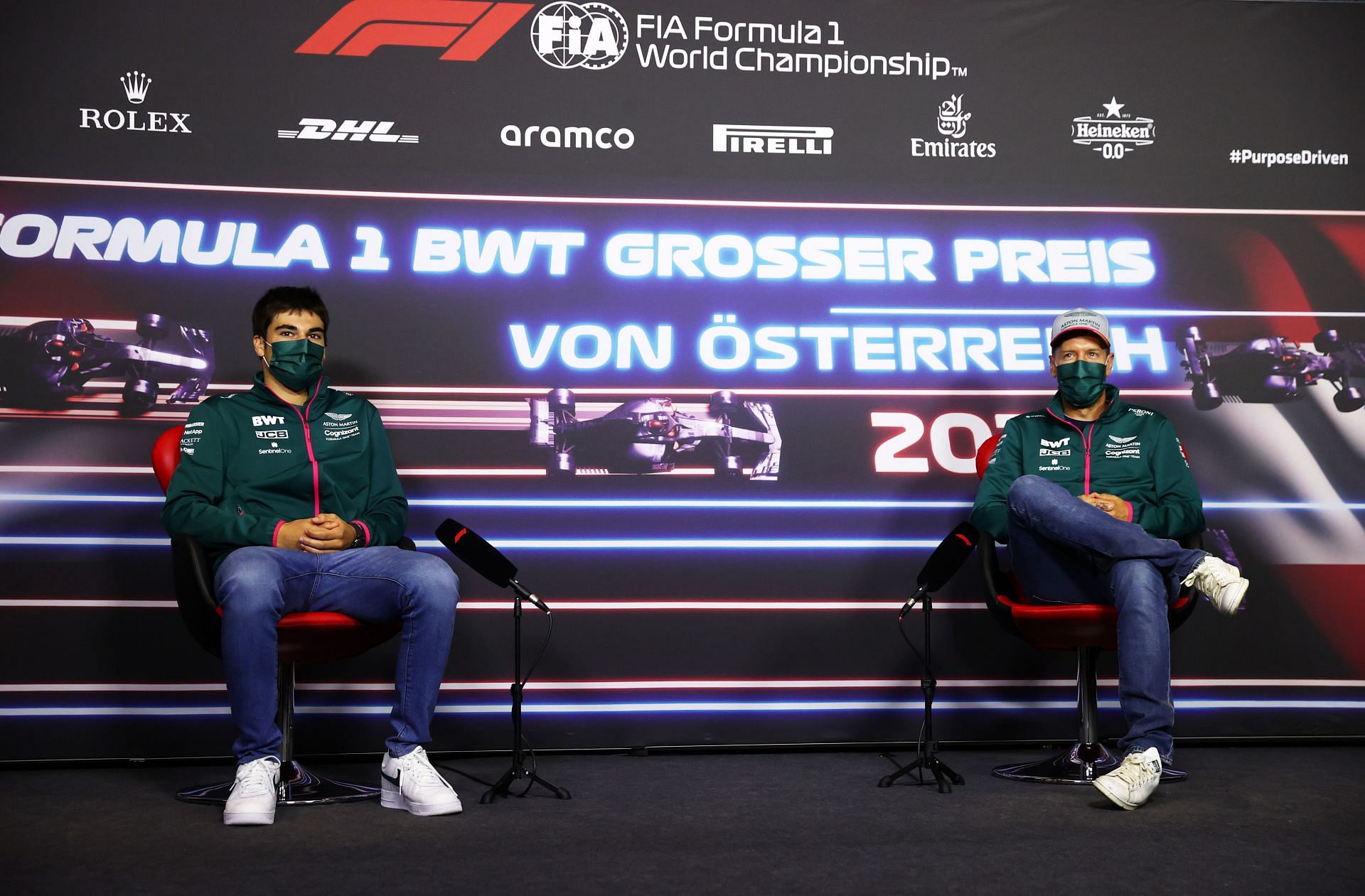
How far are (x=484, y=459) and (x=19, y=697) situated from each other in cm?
163

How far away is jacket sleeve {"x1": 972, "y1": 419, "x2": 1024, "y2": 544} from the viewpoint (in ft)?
10.5

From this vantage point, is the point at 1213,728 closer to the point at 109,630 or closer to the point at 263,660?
the point at 263,660

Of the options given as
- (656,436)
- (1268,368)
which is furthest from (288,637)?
(1268,368)

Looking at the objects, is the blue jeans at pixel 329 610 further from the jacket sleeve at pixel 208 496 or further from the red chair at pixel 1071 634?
the red chair at pixel 1071 634

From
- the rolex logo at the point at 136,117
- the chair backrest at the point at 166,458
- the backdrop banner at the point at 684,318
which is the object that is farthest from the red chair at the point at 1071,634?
the rolex logo at the point at 136,117

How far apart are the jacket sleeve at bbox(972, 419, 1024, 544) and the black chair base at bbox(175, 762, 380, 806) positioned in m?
1.85

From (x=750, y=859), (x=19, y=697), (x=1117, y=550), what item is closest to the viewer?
(x=750, y=859)

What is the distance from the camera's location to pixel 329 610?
2.89 metres

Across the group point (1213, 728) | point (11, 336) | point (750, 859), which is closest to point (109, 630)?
point (11, 336)

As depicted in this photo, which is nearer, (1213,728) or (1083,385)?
(1083,385)

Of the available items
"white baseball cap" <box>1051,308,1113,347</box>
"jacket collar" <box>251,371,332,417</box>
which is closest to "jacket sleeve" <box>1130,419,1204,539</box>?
"white baseball cap" <box>1051,308,1113,347</box>

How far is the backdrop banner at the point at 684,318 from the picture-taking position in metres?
3.64

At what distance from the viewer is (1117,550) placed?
2.94m

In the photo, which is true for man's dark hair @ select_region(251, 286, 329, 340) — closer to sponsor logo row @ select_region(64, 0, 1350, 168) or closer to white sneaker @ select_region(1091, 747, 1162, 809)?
sponsor logo row @ select_region(64, 0, 1350, 168)
